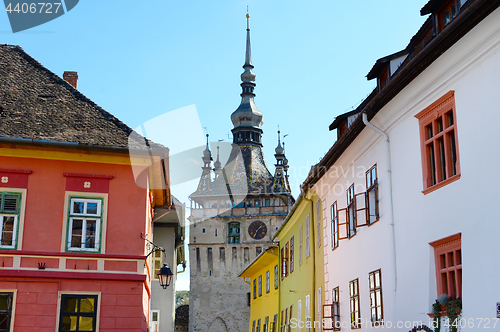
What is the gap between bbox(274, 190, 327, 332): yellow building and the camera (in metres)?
18.6

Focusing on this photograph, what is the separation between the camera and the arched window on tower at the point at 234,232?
7262cm

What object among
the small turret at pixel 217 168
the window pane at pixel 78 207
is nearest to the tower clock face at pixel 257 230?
the small turret at pixel 217 168

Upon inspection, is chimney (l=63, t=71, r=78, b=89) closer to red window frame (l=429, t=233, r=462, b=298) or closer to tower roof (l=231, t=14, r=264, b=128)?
red window frame (l=429, t=233, r=462, b=298)

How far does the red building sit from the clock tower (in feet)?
183

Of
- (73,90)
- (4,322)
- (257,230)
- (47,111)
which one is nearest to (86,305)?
(4,322)

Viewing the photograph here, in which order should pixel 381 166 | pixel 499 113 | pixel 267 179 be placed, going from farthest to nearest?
pixel 267 179
pixel 381 166
pixel 499 113

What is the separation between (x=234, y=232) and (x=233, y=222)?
1220mm

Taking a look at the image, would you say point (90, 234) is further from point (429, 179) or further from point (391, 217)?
point (429, 179)

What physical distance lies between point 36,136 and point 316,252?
897 cm

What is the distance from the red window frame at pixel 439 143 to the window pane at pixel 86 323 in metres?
7.17

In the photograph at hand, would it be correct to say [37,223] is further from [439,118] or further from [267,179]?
[267,179]

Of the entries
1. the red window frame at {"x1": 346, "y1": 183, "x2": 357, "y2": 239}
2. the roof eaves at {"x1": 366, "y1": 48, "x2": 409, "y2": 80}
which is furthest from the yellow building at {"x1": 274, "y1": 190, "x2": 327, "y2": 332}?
the roof eaves at {"x1": 366, "y1": 48, "x2": 409, "y2": 80}

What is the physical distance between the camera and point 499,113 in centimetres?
788

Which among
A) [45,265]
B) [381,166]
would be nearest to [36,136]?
[45,265]
